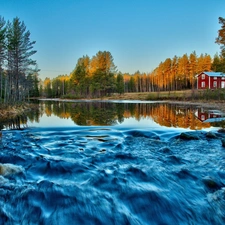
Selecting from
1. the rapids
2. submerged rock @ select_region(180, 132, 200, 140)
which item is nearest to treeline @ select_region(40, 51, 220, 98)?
submerged rock @ select_region(180, 132, 200, 140)

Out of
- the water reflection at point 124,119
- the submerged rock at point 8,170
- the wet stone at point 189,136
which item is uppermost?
the water reflection at point 124,119

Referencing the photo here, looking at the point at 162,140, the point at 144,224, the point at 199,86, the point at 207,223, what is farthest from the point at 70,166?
the point at 199,86

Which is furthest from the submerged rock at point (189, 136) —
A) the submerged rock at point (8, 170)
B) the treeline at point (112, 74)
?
the treeline at point (112, 74)

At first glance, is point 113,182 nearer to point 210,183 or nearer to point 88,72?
point 210,183

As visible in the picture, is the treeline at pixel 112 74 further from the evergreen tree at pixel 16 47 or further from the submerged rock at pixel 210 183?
the submerged rock at pixel 210 183

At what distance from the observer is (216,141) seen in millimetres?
8570

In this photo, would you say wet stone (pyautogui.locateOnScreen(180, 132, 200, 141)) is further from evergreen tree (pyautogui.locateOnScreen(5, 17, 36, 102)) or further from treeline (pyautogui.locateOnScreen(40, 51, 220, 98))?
treeline (pyautogui.locateOnScreen(40, 51, 220, 98))

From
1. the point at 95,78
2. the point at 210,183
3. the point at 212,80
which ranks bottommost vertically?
the point at 210,183

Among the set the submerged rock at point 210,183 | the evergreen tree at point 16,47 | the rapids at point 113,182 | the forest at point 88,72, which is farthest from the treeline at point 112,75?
the submerged rock at point 210,183

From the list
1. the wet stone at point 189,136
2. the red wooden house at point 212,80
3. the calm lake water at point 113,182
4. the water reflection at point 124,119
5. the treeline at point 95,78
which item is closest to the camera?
the calm lake water at point 113,182

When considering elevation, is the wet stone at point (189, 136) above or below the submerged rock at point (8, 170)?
above

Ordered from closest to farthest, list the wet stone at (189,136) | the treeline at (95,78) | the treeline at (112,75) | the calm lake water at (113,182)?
1. the calm lake water at (113,182)
2. the wet stone at (189,136)
3. the treeline at (95,78)
4. the treeline at (112,75)

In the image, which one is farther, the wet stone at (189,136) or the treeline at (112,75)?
the treeline at (112,75)

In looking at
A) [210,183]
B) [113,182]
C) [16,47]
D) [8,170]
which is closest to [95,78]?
[16,47]
